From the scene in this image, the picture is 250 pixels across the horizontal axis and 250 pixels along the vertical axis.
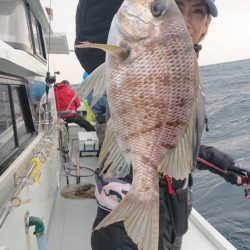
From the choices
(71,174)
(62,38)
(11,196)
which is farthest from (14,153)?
(62,38)

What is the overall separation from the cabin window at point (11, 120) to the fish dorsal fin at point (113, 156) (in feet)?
3.35

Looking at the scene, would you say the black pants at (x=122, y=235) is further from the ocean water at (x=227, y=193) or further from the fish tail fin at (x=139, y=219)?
the ocean water at (x=227, y=193)

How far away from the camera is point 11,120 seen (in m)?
2.45

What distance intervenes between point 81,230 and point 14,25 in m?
1.98

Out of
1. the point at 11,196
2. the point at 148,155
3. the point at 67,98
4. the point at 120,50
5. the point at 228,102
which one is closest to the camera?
the point at 120,50

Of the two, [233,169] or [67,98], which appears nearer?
[233,169]

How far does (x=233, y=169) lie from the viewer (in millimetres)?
2240

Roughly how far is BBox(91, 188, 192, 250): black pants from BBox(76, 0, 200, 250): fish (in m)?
0.63

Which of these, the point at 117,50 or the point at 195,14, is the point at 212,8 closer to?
the point at 195,14

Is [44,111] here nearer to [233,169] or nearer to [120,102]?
[233,169]

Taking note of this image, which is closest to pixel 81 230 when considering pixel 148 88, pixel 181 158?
pixel 181 158

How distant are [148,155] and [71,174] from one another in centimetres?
420

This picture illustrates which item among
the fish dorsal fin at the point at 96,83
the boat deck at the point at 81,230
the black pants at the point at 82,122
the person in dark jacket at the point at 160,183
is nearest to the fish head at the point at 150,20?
the fish dorsal fin at the point at 96,83

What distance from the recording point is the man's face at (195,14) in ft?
4.99
